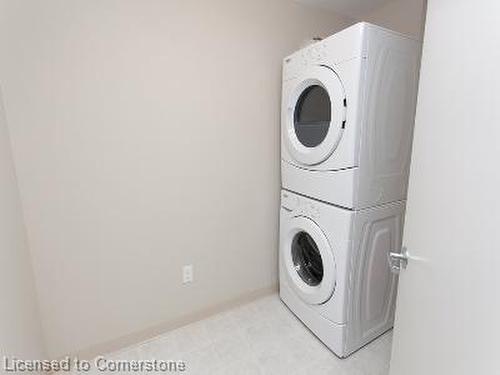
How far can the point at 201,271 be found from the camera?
6.03 ft

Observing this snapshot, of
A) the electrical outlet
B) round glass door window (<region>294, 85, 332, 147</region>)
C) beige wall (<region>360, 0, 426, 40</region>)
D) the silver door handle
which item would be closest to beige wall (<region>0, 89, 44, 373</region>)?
the electrical outlet

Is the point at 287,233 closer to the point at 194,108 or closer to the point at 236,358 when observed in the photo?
the point at 236,358

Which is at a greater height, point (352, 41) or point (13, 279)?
point (352, 41)

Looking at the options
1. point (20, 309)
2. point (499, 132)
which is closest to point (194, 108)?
point (20, 309)

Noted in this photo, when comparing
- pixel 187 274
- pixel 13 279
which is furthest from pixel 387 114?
pixel 13 279

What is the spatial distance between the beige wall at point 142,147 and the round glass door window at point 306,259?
0.29 metres

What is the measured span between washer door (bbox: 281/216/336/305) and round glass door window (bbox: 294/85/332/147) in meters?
0.50

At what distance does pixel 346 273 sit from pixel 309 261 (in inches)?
17.6

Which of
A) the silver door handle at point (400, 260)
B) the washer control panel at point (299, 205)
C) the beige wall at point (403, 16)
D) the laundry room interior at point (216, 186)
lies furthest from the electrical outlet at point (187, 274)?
the beige wall at point (403, 16)

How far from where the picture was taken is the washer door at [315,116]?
139 centimetres

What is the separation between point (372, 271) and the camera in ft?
5.12

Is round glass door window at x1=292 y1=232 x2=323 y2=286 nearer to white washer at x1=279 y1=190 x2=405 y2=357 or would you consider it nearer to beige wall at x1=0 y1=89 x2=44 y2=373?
white washer at x1=279 y1=190 x2=405 y2=357

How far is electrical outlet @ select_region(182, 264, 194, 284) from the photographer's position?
1.78 metres

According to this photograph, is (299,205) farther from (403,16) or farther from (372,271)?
(403,16)
